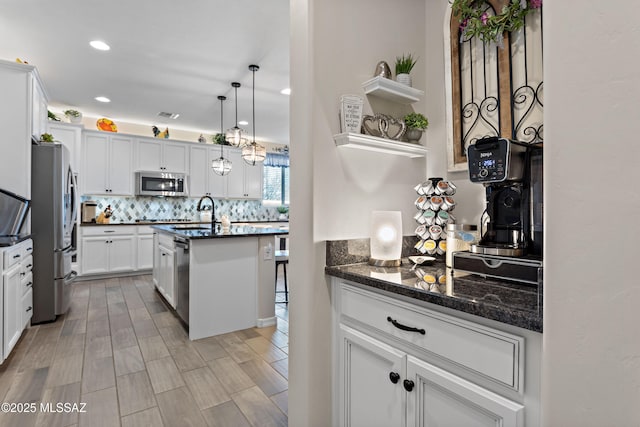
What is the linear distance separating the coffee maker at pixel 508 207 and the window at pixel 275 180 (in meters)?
6.52

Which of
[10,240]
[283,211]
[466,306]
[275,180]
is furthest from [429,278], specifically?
[275,180]

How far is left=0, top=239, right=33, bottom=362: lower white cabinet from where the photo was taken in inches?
89.7

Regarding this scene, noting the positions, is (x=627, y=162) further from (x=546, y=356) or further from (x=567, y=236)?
(x=546, y=356)

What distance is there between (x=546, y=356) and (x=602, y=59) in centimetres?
53

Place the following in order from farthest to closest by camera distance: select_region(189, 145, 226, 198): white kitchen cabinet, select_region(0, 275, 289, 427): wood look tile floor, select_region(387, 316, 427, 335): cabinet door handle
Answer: select_region(189, 145, 226, 198): white kitchen cabinet → select_region(0, 275, 289, 427): wood look tile floor → select_region(387, 316, 427, 335): cabinet door handle

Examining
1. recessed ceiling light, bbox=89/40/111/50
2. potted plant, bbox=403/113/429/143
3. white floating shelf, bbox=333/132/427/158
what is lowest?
white floating shelf, bbox=333/132/427/158

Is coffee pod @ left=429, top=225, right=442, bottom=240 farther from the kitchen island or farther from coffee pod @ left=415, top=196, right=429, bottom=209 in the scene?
the kitchen island

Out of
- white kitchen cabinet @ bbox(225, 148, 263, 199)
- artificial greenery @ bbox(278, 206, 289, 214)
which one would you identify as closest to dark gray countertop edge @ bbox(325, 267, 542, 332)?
white kitchen cabinet @ bbox(225, 148, 263, 199)

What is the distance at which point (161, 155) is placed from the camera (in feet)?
19.6

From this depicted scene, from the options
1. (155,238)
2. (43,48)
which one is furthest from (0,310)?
(43,48)

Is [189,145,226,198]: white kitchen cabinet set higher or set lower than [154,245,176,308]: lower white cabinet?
higher

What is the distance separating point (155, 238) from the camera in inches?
169

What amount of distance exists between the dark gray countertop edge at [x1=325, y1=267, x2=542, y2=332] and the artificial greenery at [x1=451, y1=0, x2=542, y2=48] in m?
1.20

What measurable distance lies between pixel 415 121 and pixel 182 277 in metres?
2.57
